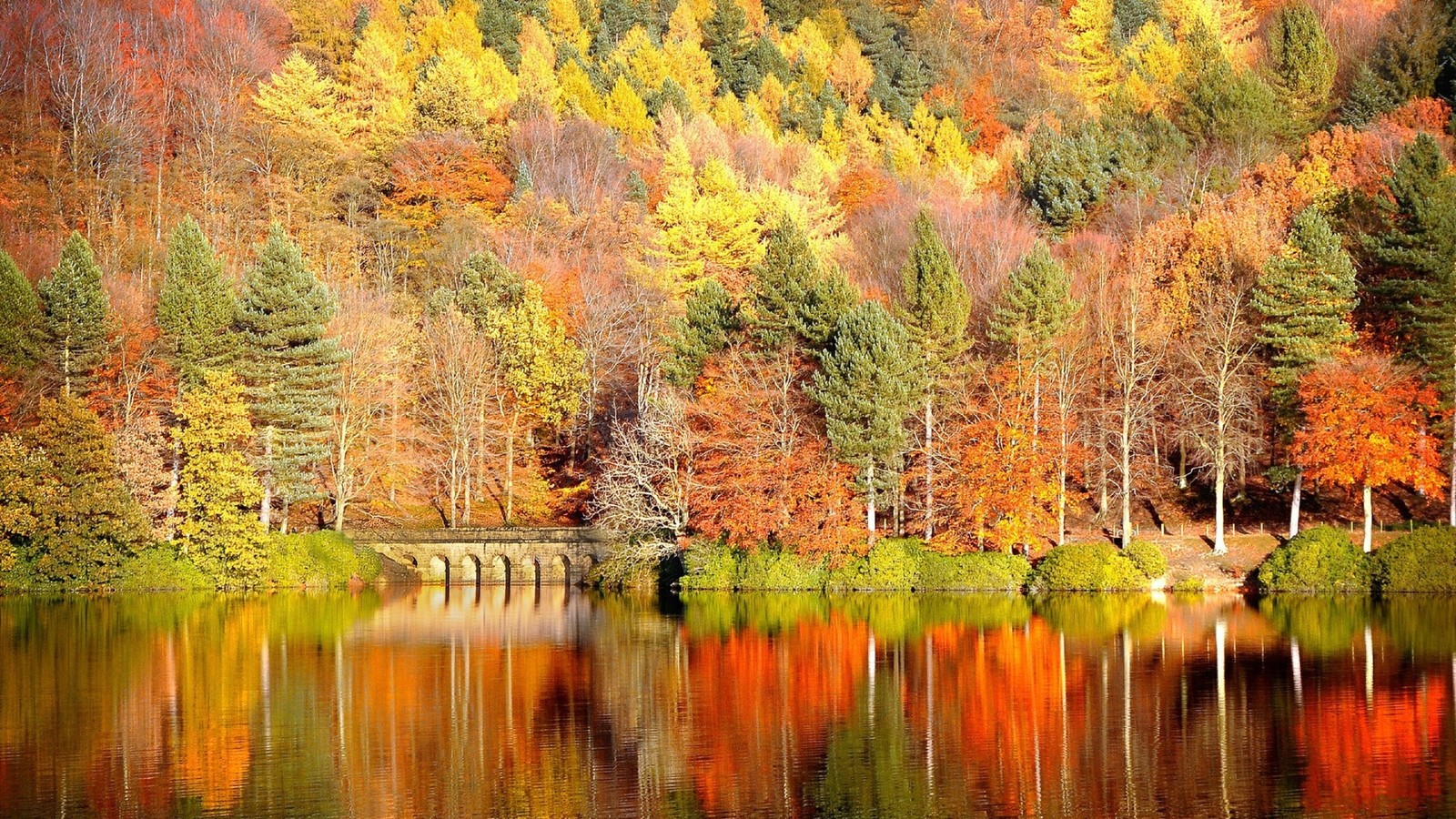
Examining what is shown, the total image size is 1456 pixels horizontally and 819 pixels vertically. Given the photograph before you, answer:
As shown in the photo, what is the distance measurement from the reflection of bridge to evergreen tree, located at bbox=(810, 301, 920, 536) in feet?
45.7

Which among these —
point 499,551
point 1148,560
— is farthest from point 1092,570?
point 499,551

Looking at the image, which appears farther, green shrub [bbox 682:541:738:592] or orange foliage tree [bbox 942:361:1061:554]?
green shrub [bbox 682:541:738:592]

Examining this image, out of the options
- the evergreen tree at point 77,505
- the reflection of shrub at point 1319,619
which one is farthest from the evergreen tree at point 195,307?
the reflection of shrub at point 1319,619

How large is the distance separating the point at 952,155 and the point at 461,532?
50279mm

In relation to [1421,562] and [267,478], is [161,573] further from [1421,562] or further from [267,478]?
[1421,562]

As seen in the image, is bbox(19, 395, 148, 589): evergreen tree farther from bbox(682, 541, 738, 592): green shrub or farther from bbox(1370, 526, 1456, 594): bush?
bbox(1370, 526, 1456, 594): bush

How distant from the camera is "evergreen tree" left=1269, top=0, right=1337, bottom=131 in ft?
298

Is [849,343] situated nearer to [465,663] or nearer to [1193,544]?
[1193,544]

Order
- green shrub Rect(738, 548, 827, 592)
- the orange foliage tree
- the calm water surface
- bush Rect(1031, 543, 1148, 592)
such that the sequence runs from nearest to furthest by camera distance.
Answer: the calm water surface < bush Rect(1031, 543, 1148, 592) < the orange foliage tree < green shrub Rect(738, 548, 827, 592)

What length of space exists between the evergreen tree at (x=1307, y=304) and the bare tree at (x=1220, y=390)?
6.42 ft

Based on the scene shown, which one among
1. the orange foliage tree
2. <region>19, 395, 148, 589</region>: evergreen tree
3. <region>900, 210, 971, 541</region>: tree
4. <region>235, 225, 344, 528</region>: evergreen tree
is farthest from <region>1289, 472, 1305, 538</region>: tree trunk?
<region>19, 395, 148, 589</region>: evergreen tree

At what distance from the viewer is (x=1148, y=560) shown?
204 ft

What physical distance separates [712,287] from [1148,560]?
Result: 20934mm

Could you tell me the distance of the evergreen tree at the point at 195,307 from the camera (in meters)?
70.0
